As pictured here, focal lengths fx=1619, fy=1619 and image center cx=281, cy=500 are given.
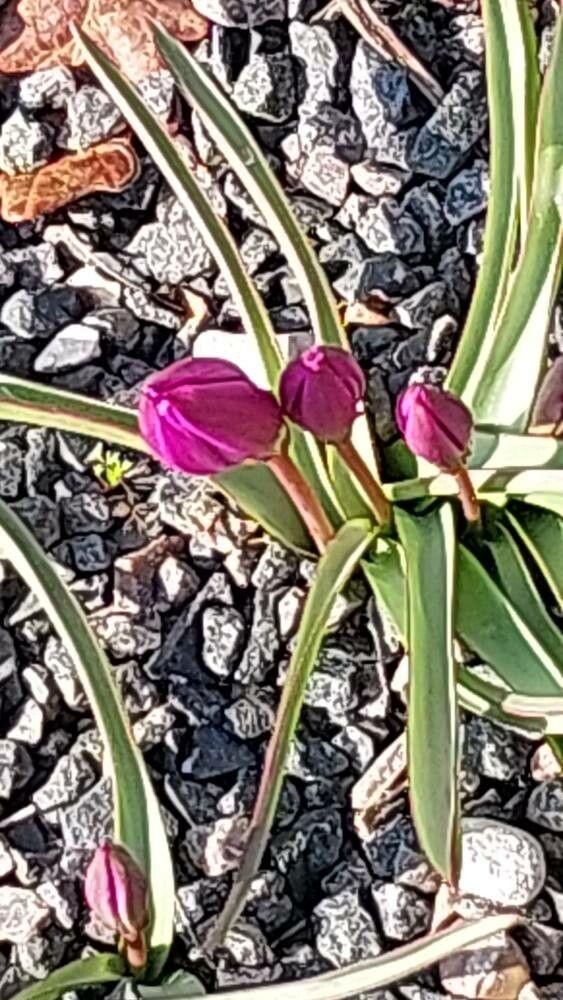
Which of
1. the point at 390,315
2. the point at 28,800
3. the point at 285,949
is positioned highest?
the point at 390,315

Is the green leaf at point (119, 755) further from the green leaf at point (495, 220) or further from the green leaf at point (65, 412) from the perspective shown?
the green leaf at point (495, 220)

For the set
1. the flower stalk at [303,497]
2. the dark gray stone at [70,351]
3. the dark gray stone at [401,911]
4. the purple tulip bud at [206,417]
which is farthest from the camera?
the dark gray stone at [70,351]

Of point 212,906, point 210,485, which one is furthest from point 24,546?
point 212,906

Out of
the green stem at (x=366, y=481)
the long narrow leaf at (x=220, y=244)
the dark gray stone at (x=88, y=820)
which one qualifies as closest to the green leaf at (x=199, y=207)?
the long narrow leaf at (x=220, y=244)

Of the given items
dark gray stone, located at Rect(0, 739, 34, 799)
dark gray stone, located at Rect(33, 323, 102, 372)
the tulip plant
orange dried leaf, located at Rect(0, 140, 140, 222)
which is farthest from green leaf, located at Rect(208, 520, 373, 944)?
orange dried leaf, located at Rect(0, 140, 140, 222)

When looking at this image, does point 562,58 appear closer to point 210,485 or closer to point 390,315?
point 390,315
